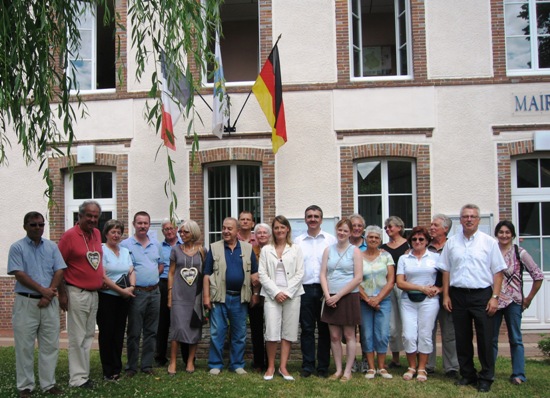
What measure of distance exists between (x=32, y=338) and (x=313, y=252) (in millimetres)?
3182

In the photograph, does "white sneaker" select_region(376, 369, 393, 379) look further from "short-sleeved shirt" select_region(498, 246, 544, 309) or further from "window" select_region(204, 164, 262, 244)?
"window" select_region(204, 164, 262, 244)

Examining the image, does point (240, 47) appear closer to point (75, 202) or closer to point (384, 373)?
point (75, 202)

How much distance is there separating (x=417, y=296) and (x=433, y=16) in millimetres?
6293

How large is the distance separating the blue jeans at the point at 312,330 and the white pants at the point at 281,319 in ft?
0.58

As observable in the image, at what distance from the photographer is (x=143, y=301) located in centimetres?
763

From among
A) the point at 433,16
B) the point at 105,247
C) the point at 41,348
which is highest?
the point at 433,16

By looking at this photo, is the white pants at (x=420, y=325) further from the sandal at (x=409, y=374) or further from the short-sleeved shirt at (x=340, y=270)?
the short-sleeved shirt at (x=340, y=270)

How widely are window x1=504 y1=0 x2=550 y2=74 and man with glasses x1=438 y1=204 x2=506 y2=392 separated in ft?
19.1

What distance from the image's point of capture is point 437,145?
11586mm

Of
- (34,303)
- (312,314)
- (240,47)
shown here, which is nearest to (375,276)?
(312,314)

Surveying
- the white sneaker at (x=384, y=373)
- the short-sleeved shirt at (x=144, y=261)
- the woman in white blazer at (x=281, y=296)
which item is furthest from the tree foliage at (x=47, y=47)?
the white sneaker at (x=384, y=373)

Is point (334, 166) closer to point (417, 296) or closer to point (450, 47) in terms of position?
point (450, 47)

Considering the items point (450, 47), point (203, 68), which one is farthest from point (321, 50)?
point (203, 68)

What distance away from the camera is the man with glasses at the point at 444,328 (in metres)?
7.52
